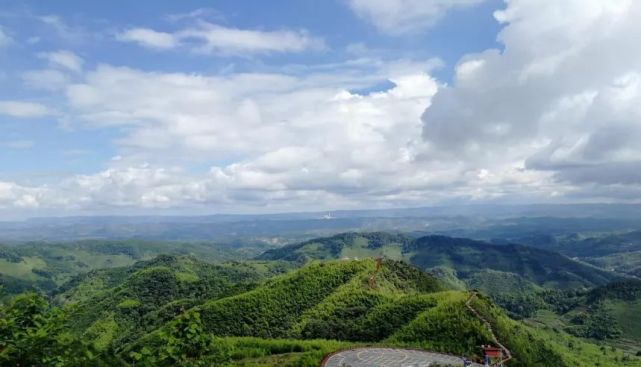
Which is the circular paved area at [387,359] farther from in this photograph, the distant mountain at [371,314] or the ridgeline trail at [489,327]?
the ridgeline trail at [489,327]

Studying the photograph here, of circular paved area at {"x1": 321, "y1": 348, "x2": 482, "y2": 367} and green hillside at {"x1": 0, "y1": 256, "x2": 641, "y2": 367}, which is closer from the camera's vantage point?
green hillside at {"x1": 0, "y1": 256, "x2": 641, "y2": 367}

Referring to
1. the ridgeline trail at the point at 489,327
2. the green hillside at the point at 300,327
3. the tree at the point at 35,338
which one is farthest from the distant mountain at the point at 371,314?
the tree at the point at 35,338

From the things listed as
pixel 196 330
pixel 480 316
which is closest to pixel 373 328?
pixel 480 316

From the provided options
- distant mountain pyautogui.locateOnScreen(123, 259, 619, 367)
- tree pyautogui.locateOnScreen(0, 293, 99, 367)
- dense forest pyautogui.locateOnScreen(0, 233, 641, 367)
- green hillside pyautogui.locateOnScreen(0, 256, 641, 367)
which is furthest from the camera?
distant mountain pyautogui.locateOnScreen(123, 259, 619, 367)

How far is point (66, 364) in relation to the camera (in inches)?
584

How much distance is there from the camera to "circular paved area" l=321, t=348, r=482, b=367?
5859 cm

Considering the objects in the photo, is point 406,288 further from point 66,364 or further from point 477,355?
point 66,364

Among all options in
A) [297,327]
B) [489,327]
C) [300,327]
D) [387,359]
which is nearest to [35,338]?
[387,359]

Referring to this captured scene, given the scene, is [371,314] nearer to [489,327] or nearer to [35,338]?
[489,327]

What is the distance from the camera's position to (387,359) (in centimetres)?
6191

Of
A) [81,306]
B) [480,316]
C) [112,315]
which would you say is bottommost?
[112,315]

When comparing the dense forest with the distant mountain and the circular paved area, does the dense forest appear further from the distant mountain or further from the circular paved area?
the circular paved area

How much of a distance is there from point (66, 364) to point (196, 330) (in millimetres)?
4845

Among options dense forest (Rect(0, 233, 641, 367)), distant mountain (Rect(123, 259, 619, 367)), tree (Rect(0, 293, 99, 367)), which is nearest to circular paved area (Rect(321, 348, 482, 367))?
dense forest (Rect(0, 233, 641, 367))
